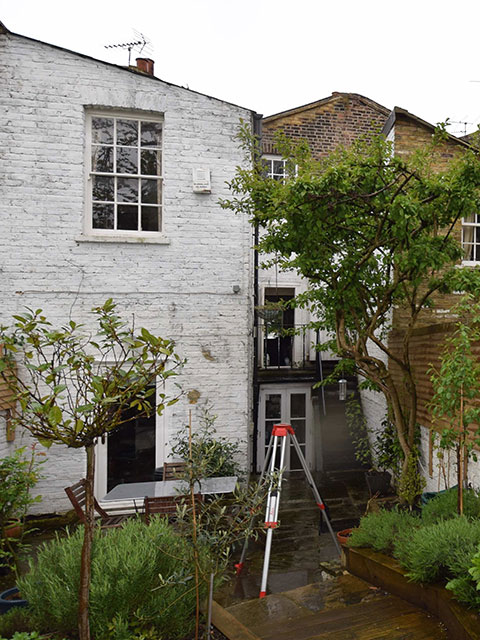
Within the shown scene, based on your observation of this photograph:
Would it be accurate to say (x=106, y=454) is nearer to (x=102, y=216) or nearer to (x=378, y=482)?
(x=102, y=216)

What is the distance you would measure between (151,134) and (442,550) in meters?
6.88

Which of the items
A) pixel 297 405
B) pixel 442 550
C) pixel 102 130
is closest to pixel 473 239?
pixel 297 405

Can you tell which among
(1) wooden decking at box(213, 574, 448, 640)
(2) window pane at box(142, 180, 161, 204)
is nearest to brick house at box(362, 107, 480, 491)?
(1) wooden decking at box(213, 574, 448, 640)

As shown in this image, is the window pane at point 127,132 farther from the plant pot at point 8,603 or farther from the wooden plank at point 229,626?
the wooden plank at point 229,626

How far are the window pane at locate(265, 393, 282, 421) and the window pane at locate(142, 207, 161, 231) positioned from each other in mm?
5309

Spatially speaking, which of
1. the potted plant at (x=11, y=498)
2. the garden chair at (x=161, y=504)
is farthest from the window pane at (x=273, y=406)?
the potted plant at (x=11, y=498)

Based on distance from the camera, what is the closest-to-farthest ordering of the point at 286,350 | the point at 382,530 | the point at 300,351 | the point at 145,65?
the point at 382,530
the point at 145,65
the point at 286,350
the point at 300,351

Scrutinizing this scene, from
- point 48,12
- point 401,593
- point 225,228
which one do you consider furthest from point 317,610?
point 48,12

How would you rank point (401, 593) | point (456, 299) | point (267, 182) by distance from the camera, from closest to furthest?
1. point (401, 593)
2. point (267, 182)
3. point (456, 299)

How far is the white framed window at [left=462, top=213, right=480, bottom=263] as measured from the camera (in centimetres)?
922

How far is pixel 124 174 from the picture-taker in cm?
747

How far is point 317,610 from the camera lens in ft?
13.0

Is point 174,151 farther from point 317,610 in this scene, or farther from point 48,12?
point 317,610

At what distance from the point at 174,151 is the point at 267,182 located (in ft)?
6.56
